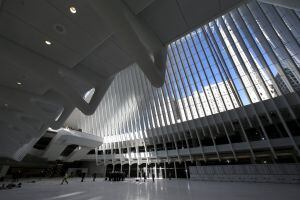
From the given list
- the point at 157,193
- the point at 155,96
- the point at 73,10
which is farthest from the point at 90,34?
the point at 155,96

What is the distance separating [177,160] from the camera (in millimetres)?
27219

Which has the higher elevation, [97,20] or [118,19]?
[97,20]

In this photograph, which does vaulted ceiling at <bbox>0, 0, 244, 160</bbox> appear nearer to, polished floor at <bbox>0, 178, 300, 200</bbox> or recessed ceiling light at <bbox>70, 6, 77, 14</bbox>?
recessed ceiling light at <bbox>70, 6, 77, 14</bbox>

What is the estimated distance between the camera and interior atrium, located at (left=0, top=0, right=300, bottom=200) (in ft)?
13.8

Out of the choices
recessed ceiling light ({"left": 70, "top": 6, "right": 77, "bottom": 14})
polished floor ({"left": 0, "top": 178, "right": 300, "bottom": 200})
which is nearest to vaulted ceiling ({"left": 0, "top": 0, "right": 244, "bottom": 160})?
recessed ceiling light ({"left": 70, "top": 6, "right": 77, "bottom": 14})

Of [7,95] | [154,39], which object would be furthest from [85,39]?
[7,95]

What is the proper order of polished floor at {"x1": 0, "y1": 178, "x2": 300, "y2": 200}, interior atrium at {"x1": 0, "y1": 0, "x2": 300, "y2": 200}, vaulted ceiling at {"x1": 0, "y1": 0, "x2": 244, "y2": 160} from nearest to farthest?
vaulted ceiling at {"x1": 0, "y1": 0, "x2": 244, "y2": 160} → interior atrium at {"x1": 0, "y1": 0, "x2": 300, "y2": 200} → polished floor at {"x1": 0, "y1": 178, "x2": 300, "y2": 200}

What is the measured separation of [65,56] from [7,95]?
185 inches

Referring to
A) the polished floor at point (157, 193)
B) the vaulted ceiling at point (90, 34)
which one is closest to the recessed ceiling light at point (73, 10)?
the vaulted ceiling at point (90, 34)

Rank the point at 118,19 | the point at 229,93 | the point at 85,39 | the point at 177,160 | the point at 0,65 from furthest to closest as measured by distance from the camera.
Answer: the point at 177,160
the point at 229,93
the point at 0,65
the point at 85,39
the point at 118,19

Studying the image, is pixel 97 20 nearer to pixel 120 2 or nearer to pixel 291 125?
pixel 120 2

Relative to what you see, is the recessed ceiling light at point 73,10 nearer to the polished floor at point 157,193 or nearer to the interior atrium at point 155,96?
the interior atrium at point 155,96

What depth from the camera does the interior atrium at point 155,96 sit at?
13.8ft

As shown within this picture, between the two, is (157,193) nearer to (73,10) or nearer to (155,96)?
(73,10)
